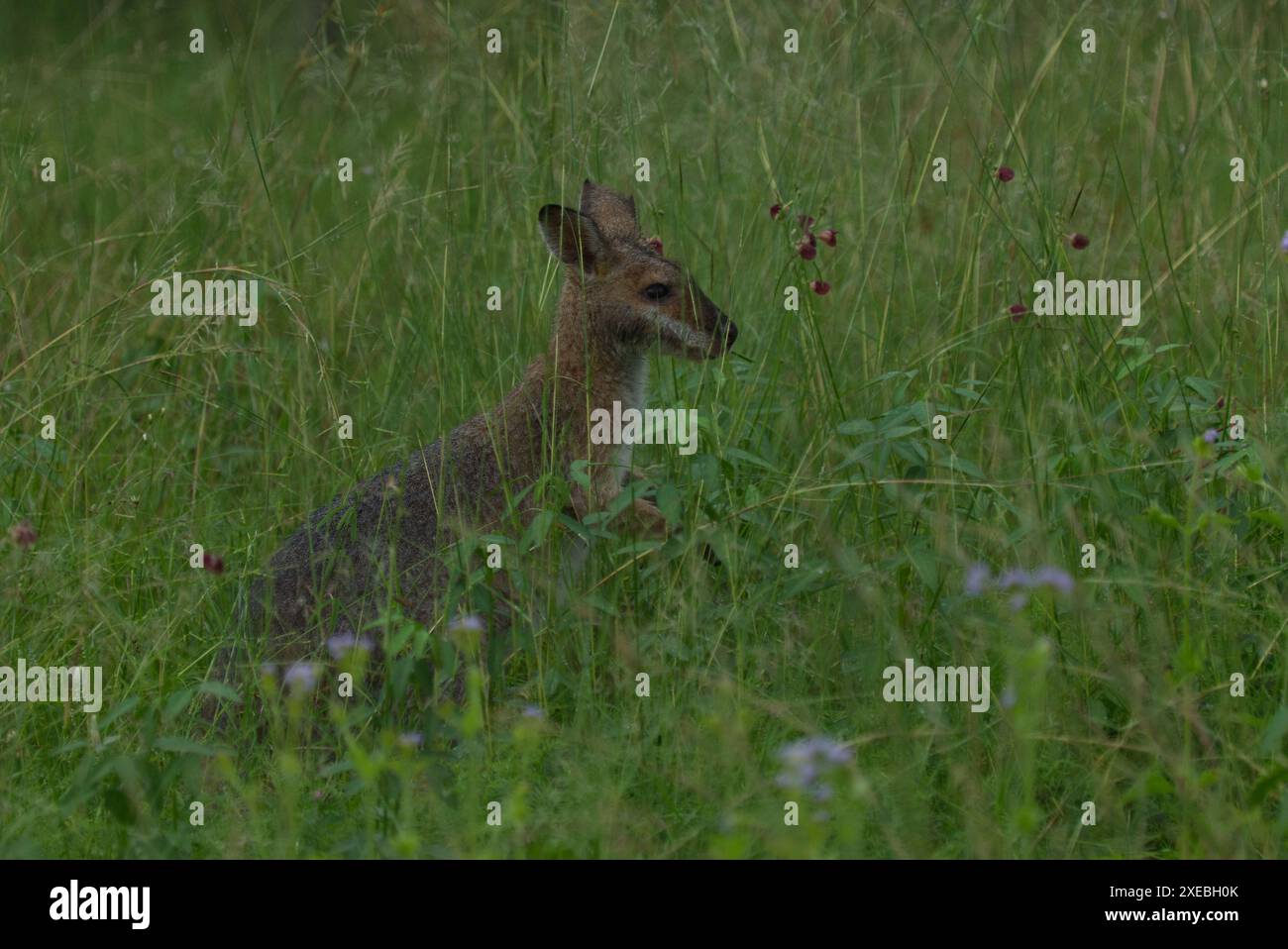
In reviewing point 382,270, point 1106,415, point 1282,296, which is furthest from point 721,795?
point 382,270

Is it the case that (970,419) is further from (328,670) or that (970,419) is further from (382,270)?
(382,270)

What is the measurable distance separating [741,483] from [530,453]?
2.83 feet

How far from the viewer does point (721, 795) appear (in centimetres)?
409

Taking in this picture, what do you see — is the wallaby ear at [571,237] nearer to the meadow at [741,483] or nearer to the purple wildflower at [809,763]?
the meadow at [741,483]

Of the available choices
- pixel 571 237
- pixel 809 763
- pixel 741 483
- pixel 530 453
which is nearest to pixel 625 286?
pixel 571 237

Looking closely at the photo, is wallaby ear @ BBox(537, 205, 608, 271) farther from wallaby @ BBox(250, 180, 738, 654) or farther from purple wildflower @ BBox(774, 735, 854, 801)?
purple wildflower @ BBox(774, 735, 854, 801)

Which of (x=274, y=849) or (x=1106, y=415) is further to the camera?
(x=1106, y=415)

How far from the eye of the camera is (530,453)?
19.4ft

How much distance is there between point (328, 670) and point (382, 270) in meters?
2.94

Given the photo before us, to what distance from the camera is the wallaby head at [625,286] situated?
6133mm

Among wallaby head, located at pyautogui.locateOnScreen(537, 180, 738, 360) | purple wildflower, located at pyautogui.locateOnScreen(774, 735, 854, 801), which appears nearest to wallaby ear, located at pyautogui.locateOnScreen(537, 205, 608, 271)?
wallaby head, located at pyautogui.locateOnScreen(537, 180, 738, 360)

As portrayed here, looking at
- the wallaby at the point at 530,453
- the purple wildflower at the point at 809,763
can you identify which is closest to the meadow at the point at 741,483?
the purple wildflower at the point at 809,763

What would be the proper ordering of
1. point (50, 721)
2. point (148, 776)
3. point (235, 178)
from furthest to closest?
point (235, 178), point (50, 721), point (148, 776)

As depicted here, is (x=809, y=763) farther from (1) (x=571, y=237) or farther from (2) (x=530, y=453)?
(1) (x=571, y=237)
